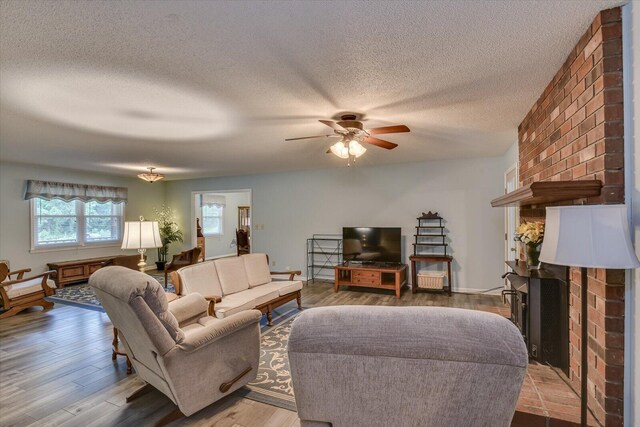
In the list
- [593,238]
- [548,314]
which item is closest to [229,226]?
[548,314]

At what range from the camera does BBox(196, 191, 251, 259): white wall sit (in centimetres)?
1061

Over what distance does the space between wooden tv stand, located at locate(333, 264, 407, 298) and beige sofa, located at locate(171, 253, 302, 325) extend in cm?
135

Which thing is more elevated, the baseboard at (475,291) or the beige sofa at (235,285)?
the beige sofa at (235,285)

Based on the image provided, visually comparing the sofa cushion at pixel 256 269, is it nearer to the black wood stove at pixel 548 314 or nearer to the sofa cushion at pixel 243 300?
the sofa cushion at pixel 243 300

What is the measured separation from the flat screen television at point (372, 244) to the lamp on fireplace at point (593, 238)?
431 centimetres

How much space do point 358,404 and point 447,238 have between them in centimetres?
504

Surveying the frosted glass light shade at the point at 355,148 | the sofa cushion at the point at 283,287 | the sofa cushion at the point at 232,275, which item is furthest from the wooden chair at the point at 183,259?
the frosted glass light shade at the point at 355,148

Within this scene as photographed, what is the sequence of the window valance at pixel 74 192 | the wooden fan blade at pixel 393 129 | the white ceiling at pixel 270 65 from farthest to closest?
the window valance at pixel 74 192
the wooden fan blade at pixel 393 129
the white ceiling at pixel 270 65

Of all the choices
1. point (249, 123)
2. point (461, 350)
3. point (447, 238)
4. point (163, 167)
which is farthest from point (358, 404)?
point (163, 167)

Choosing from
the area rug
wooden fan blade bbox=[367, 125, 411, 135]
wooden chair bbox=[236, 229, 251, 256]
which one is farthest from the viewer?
wooden chair bbox=[236, 229, 251, 256]

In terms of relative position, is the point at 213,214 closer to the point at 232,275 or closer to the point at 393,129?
the point at 232,275

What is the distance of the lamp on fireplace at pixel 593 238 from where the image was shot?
4.36 feet

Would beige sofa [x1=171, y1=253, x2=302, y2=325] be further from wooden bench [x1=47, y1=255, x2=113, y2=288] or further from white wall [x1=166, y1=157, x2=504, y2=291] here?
wooden bench [x1=47, y1=255, x2=113, y2=288]

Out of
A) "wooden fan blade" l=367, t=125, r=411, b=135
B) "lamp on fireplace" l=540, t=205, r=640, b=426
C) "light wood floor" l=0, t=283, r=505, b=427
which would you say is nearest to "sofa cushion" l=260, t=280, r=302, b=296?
"light wood floor" l=0, t=283, r=505, b=427
